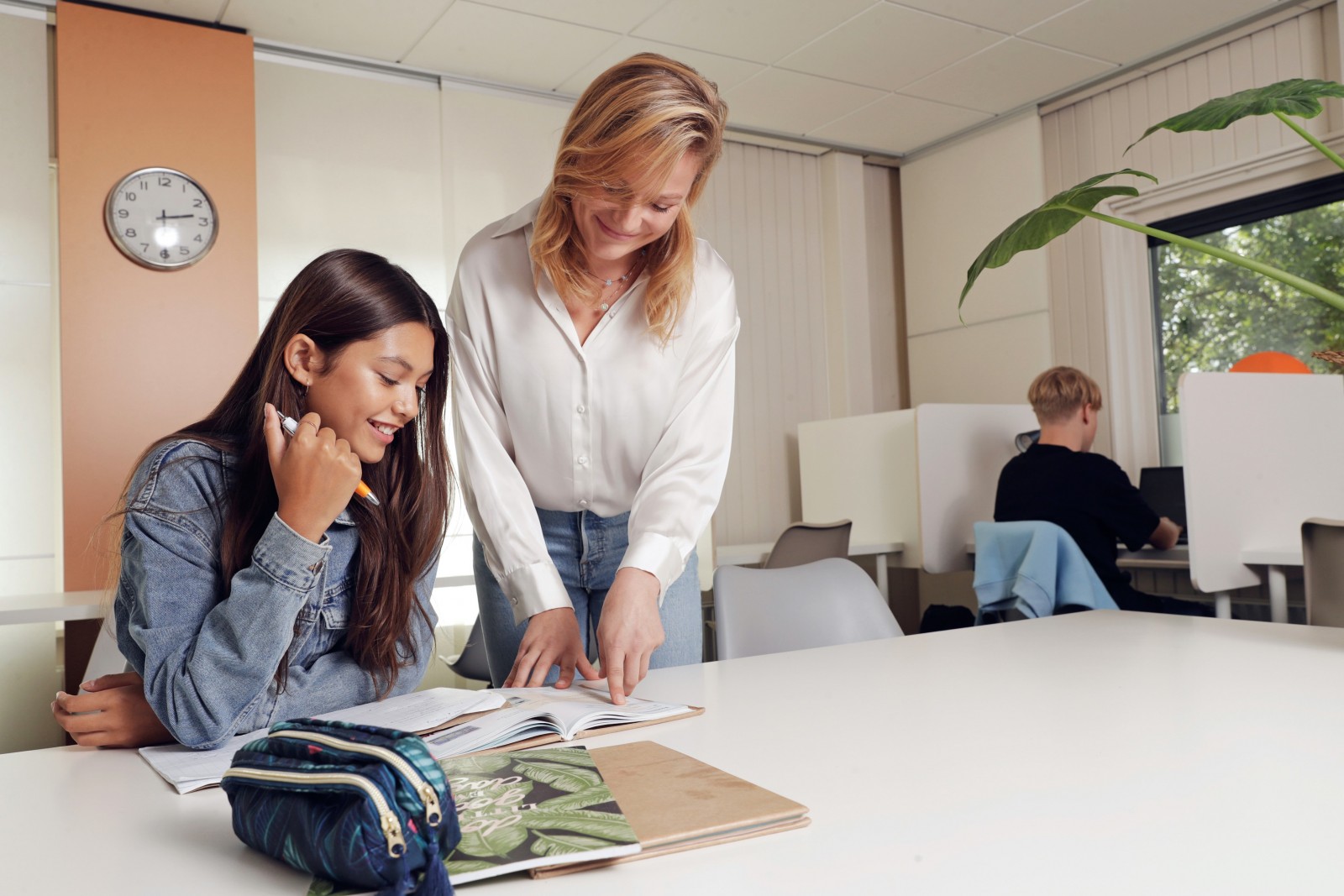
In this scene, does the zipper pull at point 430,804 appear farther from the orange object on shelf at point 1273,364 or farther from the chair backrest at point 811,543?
the orange object on shelf at point 1273,364

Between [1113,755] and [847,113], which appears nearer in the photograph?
[1113,755]

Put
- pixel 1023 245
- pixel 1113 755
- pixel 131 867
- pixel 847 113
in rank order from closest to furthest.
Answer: pixel 131 867
pixel 1113 755
pixel 1023 245
pixel 847 113

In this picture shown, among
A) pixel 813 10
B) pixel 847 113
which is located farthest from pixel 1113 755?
pixel 847 113

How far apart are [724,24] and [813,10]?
33 cm

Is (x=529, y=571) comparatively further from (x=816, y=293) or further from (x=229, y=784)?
(x=816, y=293)

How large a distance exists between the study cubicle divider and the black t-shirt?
630mm

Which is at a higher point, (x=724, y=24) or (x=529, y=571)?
(x=724, y=24)

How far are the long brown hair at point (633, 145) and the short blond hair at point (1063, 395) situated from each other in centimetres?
233

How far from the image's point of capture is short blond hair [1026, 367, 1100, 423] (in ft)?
10.9

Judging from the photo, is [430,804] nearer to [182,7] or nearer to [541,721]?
[541,721]

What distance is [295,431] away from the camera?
1077 millimetres

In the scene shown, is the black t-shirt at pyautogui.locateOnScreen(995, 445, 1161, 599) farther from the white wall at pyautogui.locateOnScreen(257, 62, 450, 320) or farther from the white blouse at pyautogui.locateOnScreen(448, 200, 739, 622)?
the white wall at pyautogui.locateOnScreen(257, 62, 450, 320)

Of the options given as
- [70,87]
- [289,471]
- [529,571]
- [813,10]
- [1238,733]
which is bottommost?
[1238,733]

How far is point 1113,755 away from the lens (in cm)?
80
